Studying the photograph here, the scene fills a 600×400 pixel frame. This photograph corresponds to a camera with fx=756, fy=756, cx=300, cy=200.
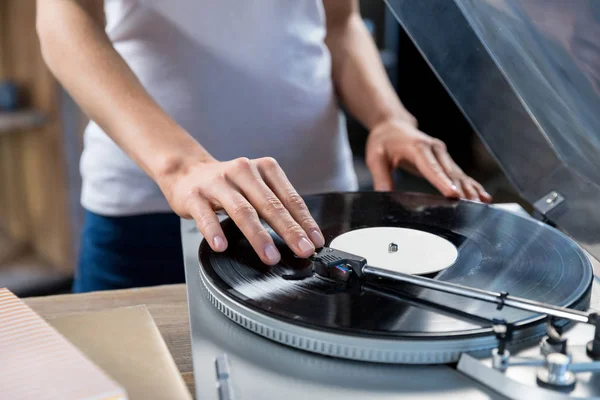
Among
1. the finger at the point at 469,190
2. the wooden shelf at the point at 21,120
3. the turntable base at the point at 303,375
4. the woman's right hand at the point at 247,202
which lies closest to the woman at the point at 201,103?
the finger at the point at 469,190

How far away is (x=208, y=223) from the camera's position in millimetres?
874

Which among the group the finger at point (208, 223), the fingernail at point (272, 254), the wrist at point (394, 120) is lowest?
the fingernail at point (272, 254)

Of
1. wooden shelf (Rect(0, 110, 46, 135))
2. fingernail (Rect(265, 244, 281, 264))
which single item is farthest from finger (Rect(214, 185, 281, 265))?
wooden shelf (Rect(0, 110, 46, 135))

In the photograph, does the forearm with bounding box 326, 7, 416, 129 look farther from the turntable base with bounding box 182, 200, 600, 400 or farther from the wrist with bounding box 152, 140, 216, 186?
the turntable base with bounding box 182, 200, 600, 400

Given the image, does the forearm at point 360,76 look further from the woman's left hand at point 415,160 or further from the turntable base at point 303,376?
the turntable base at point 303,376

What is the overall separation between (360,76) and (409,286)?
31.3 inches

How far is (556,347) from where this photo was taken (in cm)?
65

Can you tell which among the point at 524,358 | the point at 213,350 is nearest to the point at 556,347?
the point at 524,358

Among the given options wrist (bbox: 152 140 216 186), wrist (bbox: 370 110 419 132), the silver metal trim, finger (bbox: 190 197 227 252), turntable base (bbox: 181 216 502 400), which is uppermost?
wrist (bbox: 152 140 216 186)

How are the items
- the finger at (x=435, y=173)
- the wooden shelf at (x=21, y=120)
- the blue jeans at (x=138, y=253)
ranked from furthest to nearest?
the wooden shelf at (x=21, y=120) → the blue jeans at (x=138, y=253) → the finger at (x=435, y=173)

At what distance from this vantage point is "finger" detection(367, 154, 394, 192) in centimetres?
127

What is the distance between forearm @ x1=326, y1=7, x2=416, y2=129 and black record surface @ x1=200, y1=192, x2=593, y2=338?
1.20 ft

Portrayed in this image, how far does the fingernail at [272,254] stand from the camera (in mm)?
825

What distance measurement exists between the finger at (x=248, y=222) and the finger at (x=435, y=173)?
348 millimetres
